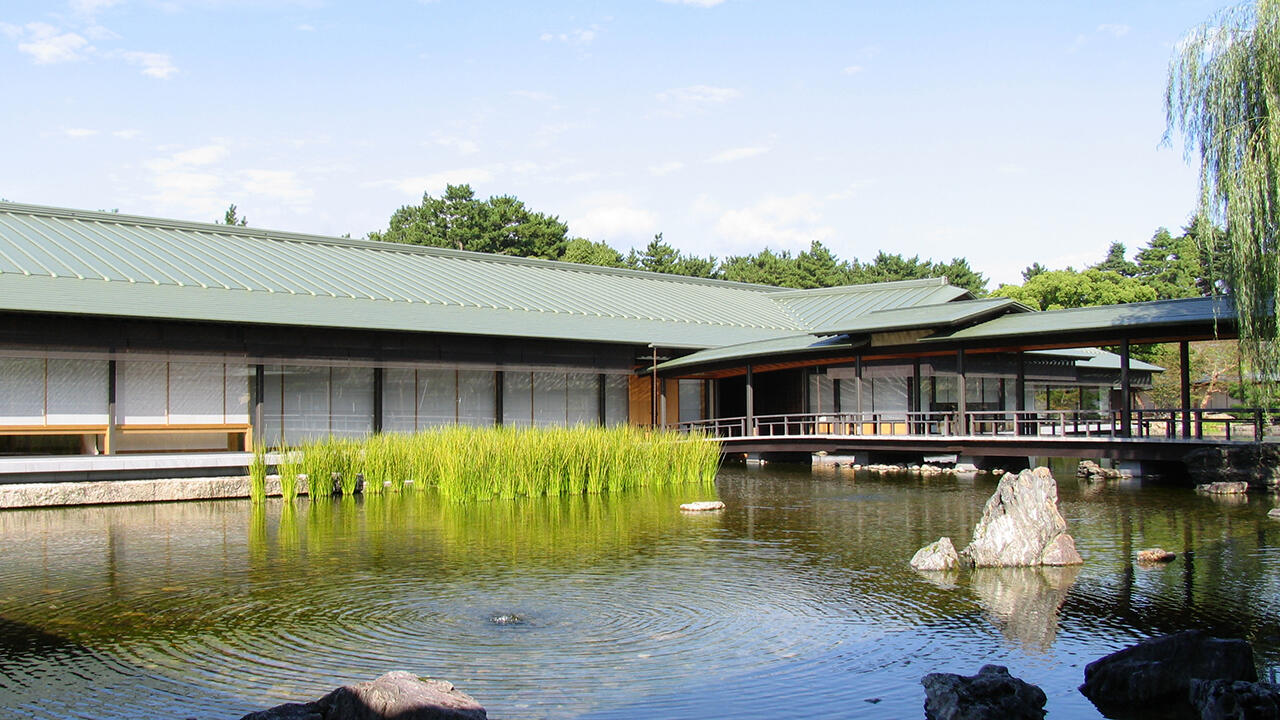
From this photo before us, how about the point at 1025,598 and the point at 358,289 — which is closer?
the point at 1025,598

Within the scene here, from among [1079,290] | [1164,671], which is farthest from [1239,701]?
[1079,290]

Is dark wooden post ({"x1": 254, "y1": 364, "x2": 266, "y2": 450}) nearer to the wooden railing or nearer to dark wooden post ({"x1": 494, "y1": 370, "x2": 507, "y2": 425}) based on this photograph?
dark wooden post ({"x1": 494, "y1": 370, "x2": 507, "y2": 425})

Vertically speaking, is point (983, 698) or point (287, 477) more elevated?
point (287, 477)

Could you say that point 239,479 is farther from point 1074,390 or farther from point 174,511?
point 1074,390

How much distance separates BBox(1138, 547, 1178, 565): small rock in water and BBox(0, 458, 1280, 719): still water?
0.32 metres

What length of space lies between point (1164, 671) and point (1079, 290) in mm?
39881

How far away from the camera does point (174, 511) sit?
52.3ft

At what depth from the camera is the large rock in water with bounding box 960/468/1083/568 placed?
10648 millimetres

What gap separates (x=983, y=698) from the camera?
5.93 meters

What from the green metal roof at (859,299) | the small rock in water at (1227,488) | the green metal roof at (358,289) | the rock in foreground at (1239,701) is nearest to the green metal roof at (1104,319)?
the small rock in water at (1227,488)

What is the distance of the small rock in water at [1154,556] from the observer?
1067 centimetres

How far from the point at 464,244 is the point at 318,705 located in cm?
4504

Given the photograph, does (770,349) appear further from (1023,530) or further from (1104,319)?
(1023,530)

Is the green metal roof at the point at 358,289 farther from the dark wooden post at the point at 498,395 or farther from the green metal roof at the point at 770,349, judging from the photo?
the dark wooden post at the point at 498,395
